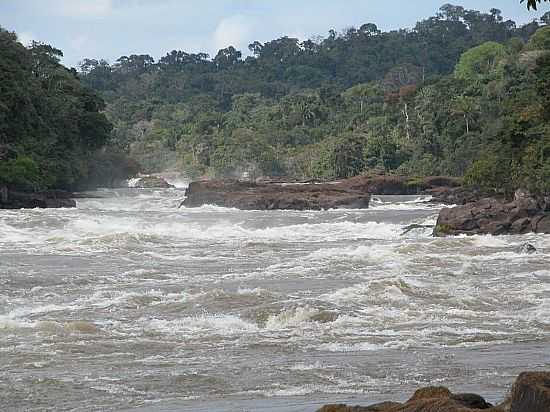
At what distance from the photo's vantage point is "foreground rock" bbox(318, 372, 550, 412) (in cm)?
497

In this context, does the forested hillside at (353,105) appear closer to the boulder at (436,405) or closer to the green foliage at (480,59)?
the green foliage at (480,59)

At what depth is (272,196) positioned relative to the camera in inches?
1737

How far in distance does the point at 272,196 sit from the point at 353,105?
50501mm

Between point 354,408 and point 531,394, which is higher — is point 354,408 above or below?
below

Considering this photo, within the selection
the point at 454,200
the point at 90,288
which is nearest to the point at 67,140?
the point at 454,200

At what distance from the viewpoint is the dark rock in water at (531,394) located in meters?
4.92

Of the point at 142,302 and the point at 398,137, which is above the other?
the point at 398,137

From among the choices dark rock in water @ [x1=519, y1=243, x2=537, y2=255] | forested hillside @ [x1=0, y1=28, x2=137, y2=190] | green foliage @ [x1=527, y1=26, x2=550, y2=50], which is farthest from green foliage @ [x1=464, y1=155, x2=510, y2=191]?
green foliage @ [x1=527, y1=26, x2=550, y2=50]

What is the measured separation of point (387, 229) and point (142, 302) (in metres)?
17.7

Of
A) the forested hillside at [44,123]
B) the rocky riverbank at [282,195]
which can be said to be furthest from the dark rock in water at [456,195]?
the forested hillside at [44,123]

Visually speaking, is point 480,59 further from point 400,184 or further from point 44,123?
point 44,123

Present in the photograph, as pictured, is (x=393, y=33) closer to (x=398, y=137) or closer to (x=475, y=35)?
(x=475, y=35)

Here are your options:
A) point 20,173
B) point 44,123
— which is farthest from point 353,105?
point 20,173

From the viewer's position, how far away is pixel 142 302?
15750mm
